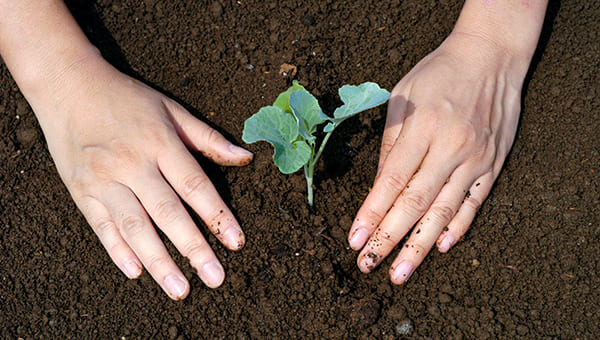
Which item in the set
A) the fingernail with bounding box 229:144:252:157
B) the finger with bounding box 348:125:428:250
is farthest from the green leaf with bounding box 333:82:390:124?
the fingernail with bounding box 229:144:252:157

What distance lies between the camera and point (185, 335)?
1.77 meters

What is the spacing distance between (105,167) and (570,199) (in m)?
1.77

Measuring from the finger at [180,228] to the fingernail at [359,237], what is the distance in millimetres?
480

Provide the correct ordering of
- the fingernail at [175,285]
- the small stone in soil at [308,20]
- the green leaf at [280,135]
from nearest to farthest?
1. the green leaf at [280,135]
2. the fingernail at [175,285]
3. the small stone in soil at [308,20]

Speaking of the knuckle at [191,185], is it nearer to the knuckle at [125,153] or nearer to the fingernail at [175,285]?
the knuckle at [125,153]

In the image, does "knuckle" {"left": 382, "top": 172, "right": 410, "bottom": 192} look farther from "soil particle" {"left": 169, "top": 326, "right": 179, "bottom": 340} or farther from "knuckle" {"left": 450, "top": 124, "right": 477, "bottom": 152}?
"soil particle" {"left": 169, "top": 326, "right": 179, "bottom": 340}

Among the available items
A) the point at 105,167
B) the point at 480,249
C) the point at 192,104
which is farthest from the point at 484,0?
the point at 105,167

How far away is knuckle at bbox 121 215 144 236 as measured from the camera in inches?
69.2

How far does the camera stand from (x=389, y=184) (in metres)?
1.79

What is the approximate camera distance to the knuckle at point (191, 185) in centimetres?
178

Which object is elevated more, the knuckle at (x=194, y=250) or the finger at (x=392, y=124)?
the finger at (x=392, y=124)

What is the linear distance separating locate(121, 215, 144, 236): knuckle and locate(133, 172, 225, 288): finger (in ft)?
0.16

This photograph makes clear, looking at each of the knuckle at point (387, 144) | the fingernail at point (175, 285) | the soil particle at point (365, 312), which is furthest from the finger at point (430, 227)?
the fingernail at point (175, 285)

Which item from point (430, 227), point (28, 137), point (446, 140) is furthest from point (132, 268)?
point (446, 140)
